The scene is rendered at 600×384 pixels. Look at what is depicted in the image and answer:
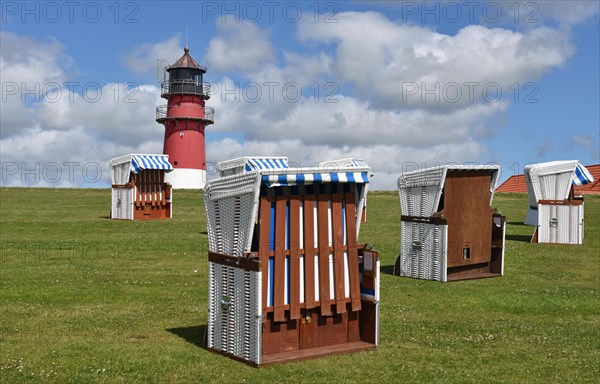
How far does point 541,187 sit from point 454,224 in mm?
12279

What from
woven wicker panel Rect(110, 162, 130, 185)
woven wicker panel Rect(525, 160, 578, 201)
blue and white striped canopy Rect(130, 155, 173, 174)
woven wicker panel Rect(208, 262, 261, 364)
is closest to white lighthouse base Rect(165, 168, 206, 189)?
woven wicker panel Rect(110, 162, 130, 185)

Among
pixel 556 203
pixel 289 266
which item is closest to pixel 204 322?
pixel 289 266

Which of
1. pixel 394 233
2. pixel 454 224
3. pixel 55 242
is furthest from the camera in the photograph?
pixel 394 233

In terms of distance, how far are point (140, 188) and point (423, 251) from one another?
75.0ft

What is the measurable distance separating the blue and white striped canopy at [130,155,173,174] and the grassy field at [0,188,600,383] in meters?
12.3

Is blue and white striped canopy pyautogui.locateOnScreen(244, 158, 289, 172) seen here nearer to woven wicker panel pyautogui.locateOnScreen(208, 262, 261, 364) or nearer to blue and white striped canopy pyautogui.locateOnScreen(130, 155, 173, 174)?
blue and white striped canopy pyautogui.locateOnScreen(130, 155, 173, 174)

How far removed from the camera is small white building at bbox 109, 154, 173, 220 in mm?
36875

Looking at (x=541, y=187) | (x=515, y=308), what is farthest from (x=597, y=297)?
(x=541, y=187)

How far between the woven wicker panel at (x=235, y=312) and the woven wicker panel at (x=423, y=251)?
8.49 m

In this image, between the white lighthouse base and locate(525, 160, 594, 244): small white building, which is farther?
the white lighthouse base

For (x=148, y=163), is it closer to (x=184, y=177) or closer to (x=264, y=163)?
(x=264, y=163)

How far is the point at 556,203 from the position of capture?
1112 inches

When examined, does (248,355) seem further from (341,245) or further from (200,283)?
(200,283)

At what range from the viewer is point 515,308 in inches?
552
